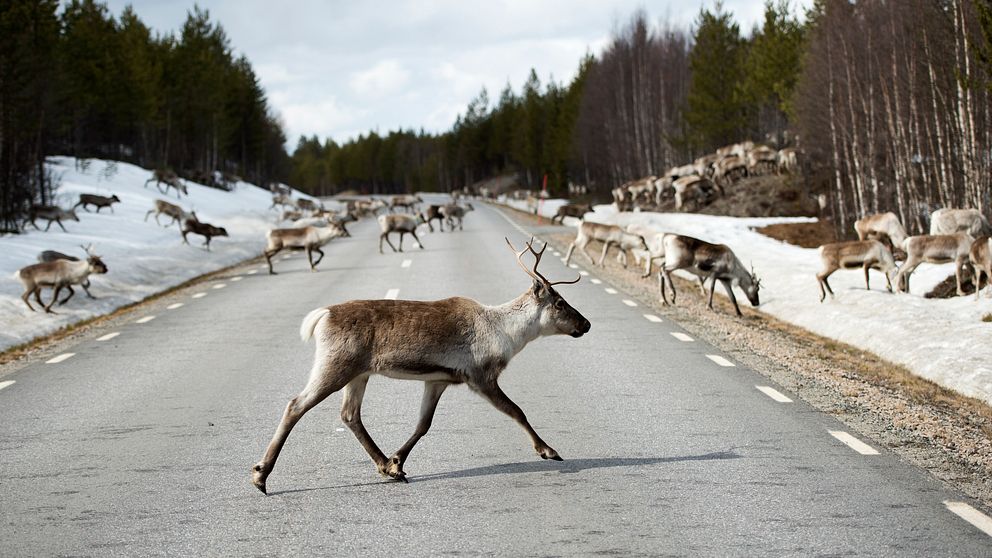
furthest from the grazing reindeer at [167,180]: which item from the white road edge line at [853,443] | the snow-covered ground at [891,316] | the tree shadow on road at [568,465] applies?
the white road edge line at [853,443]

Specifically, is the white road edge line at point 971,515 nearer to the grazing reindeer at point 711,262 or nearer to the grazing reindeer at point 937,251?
the grazing reindeer at point 711,262

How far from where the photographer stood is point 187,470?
6621 millimetres

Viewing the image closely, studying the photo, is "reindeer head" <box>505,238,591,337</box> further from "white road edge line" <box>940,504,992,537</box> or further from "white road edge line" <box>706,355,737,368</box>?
"white road edge line" <box>706,355,737,368</box>

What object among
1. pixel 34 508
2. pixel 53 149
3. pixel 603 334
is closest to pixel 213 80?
pixel 53 149

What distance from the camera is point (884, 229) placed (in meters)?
22.2

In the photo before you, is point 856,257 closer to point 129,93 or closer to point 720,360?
point 720,360

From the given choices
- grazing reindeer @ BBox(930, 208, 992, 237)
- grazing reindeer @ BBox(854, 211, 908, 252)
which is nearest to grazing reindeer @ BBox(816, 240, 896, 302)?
grazing reindeer @ BBox(930, 208, 992, 237)

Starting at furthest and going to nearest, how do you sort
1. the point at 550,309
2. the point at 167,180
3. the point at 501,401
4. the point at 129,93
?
1. the point at 129,93
2. the point at 167,180
3. the point at 550,309
4. the point at 501,401

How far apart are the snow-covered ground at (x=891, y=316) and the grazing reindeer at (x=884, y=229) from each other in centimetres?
129

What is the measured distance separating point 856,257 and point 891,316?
3785 millimetres

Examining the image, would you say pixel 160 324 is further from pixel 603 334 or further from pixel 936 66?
pixel 936 66

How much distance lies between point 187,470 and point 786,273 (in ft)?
50.5

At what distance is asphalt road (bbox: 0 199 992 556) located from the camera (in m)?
5.14

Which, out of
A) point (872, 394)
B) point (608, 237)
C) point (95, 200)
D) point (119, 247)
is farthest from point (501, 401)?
point (95, 200)
